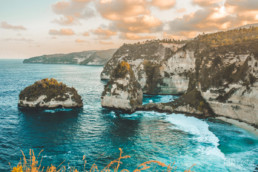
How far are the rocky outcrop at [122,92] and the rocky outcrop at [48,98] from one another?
9.88 metres

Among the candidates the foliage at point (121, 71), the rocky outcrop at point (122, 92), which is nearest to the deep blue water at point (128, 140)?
the rocky outcrop at point (122, 92)

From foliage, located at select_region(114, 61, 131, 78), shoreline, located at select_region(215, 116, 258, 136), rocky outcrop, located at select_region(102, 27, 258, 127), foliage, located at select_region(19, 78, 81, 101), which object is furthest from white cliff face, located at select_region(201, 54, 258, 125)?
foliage, located at select_region(19, 78, 81, 101)

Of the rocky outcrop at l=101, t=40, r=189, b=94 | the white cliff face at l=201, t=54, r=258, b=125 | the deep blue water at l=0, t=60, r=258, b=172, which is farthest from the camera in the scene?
Answer: the rocky outcrop at l=101, t=40, r=189, b=94

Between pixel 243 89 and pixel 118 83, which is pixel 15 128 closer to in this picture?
pixel 118 83

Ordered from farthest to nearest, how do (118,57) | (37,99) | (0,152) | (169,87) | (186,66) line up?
(118,57)
(169,87)
(186,66)
(37,99)
(0,152)

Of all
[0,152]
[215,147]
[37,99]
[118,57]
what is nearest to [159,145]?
[215,147]

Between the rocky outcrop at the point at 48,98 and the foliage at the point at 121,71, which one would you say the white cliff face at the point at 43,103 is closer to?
the rocky outcrop at the point at 48,98

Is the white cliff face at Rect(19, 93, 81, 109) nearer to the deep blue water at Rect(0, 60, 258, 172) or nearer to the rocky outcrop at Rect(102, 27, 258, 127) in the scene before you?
the deep blue water at Rect(0, 60, 258, 172)

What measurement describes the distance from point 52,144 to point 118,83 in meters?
28.0

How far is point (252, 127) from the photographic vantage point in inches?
1471

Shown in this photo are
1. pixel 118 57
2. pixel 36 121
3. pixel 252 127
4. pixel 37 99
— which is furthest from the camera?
pixel 118 57

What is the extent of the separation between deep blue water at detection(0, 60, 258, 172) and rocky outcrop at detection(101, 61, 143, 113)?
181 inches

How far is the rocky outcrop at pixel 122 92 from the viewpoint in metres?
54.2

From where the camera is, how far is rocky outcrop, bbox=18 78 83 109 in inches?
2186
